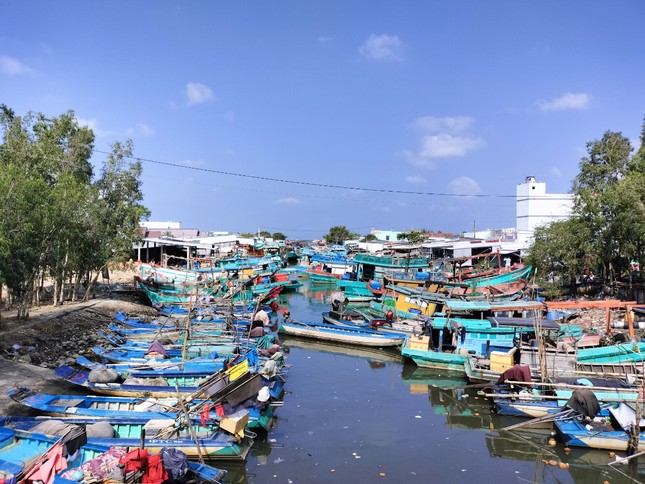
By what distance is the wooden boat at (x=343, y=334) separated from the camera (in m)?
21.7

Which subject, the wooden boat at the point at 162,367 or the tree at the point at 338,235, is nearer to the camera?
the wooden boat at the point at 162,367

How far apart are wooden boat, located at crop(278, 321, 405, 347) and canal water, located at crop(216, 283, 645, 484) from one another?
141 inches

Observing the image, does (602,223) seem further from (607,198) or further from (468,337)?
(468,337)

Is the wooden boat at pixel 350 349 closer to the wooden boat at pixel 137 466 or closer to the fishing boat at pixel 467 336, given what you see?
the fishing boat at pixel 467 336

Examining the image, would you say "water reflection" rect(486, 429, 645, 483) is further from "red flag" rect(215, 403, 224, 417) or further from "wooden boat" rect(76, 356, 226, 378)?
"wooden boat" rect(76, 356, 226, 378)

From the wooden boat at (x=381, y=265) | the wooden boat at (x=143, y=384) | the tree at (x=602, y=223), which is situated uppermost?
the tree at (x=602, y=223)

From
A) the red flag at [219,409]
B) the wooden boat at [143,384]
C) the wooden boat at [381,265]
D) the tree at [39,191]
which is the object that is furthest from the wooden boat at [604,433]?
the wooden boat at [381,265]

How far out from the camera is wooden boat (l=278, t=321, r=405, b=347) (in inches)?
852

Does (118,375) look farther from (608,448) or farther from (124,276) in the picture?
(124,276)

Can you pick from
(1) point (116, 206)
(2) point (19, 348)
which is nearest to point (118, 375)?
(2) point (19, 348)

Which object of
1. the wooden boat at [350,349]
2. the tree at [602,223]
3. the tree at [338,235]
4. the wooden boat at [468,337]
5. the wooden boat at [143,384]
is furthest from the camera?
the tree at [338,235]

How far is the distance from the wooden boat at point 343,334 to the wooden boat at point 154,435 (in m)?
11.5

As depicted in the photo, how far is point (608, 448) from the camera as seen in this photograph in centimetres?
1134

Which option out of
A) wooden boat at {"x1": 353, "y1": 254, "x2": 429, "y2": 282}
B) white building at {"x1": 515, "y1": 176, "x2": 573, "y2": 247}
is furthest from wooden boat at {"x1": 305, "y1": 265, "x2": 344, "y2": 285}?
white building at {"x1": 515, "y1": 176, "x2": 573, "y2": 247}
